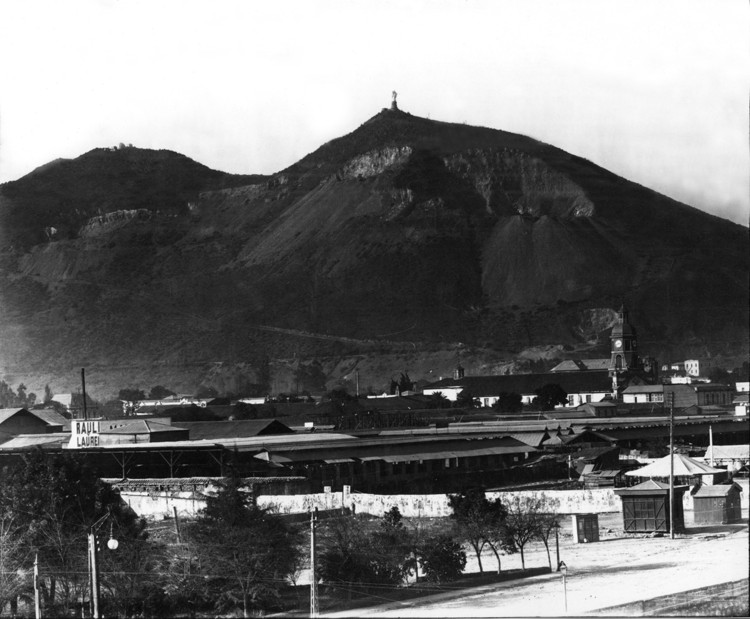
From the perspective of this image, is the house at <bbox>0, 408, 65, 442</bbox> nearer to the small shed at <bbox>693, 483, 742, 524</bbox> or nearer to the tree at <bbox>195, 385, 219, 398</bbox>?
the small shed at <bbox>693, 483, 742, 524</bbox>

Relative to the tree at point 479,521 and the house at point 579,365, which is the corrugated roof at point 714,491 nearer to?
the tree at point 479,521

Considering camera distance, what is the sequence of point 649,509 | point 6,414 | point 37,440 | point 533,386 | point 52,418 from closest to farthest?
1. point 649,509
2. point 37,440
3. point 6,414
4. point 52,418
5. point 533,386

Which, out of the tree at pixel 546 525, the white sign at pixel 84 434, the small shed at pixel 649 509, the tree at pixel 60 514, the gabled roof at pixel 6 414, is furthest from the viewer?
the gabled roof at pixel 6 414

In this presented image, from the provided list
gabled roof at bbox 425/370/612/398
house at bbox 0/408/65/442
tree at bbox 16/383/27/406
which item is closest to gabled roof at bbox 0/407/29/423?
house at bbox 0/408/65/442

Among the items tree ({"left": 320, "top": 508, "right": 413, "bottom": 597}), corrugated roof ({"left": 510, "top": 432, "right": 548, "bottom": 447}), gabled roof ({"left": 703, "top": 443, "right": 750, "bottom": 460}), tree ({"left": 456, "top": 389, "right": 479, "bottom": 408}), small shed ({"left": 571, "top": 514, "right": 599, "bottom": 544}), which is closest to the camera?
tree ({"left": 320, "top": 508, "right": 413, "bottom": 597})

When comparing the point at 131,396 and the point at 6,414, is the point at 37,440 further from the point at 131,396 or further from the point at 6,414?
the point at 131,396

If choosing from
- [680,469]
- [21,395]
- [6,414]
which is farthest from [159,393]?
[680,469]

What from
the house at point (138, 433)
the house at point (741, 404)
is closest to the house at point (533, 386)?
the house at point (741, 404)
